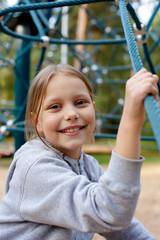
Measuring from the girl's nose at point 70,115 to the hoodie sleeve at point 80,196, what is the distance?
77 mm

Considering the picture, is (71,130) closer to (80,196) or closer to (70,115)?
(70,115)

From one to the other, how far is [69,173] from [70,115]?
0.11 m

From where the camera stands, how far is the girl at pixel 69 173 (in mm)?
413

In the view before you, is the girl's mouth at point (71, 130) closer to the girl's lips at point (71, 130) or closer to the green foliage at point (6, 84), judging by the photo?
the girl's lips at point (71, 130)

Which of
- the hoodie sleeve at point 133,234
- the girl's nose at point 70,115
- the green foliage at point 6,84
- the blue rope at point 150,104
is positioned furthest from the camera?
the green foliage at point 6,84

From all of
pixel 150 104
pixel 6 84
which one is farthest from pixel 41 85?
pixel 6 84

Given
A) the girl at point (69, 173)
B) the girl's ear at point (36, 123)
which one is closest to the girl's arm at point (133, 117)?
the girl at point (69, 173)

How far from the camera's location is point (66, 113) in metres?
0.56

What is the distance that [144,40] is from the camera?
3.97ft

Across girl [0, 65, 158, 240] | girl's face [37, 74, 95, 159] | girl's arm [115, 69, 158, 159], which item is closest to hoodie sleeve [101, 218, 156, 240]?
girl [0, 65, 158, 240]

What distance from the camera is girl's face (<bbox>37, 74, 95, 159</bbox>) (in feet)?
1.87

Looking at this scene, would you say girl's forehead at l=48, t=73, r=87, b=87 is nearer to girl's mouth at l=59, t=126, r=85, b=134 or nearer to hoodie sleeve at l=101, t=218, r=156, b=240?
girl's mouth at l=59, t=126, r=85, b=134

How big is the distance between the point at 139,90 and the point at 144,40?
881mm

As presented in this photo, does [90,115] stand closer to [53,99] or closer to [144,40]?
[53,99]
